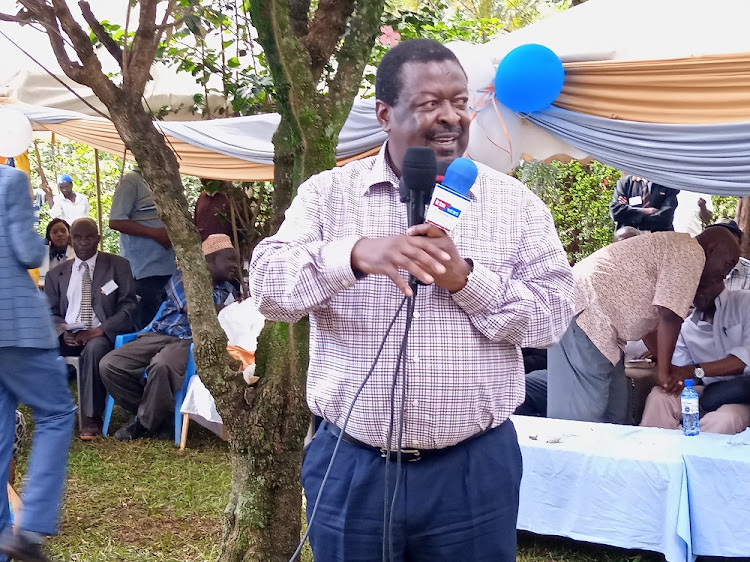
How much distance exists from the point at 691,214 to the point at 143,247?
5972 millimetres

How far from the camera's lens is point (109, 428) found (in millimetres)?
8094

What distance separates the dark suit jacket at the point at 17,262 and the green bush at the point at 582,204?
30.7 ft

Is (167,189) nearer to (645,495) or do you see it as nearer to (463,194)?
(463,194)

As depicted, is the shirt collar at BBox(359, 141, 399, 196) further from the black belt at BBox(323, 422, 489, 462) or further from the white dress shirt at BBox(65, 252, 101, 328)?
the white dress shirt at BBox(65, 252, 101, 328)

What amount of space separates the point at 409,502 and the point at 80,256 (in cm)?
694

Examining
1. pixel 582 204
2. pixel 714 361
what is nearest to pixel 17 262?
pixel 714 361

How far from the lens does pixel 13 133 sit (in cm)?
779

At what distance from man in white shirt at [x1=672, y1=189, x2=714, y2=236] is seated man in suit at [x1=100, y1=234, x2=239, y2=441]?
4980 millimetres

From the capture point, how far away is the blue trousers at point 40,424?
2709 mm

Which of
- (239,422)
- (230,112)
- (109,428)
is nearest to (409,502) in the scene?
(239,422)

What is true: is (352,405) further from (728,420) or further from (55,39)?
(728,420)

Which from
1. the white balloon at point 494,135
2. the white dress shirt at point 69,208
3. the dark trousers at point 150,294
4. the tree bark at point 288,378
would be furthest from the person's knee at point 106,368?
the white dress shirt at point 69,208

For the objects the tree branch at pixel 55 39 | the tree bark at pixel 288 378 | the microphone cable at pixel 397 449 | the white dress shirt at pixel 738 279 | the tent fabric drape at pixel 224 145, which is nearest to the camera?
the microphone cable at pixel 397 449

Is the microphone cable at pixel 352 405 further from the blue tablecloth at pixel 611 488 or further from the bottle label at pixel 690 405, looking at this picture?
the bottle label at pixel 690 405
